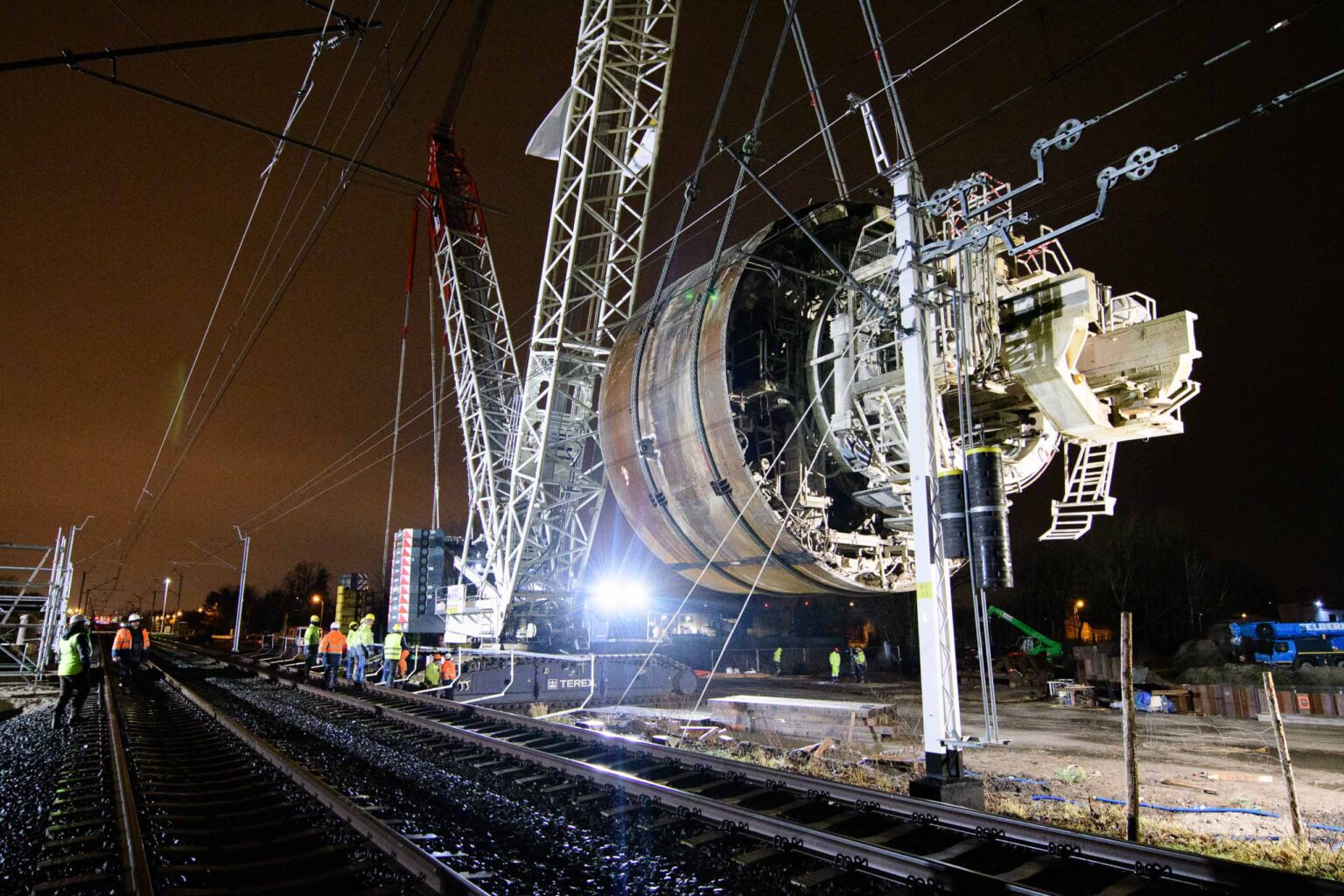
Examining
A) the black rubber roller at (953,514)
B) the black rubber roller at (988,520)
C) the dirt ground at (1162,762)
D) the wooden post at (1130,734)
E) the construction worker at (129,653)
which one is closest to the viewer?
the wooden post at (1130,734)

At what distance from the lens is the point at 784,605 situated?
4647cm

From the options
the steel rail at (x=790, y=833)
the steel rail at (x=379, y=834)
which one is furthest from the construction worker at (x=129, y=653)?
the steel rail at (x=790, y=833)

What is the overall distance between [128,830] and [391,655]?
37.0 ft

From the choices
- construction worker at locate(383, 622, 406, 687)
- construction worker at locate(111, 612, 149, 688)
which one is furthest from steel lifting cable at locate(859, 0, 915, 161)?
construction worker at locate(111, 612, 149, 688)

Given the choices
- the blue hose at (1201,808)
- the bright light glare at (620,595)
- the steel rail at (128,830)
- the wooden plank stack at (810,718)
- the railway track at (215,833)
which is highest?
the bright light glare at (620,595)

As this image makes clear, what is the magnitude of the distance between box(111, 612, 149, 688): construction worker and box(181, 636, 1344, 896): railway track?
1490 cm

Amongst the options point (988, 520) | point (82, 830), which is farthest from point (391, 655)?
point (988, 520)

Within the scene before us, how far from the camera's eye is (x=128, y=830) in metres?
4.95

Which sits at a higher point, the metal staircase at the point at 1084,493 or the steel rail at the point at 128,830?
the metal staircase at the point at 1084,493

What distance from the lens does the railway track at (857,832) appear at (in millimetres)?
4074

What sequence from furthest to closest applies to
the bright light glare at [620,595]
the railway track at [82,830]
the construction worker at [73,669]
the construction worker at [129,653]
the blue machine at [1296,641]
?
1. the blue machine at [1296,641]
2. the construction worker at [129,653]
3. the bright light glare at [620,595]
4. the construction worker at [73,669]
5. the railway track at [82,830]

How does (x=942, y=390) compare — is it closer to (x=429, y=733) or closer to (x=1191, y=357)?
(x=1191, y=357)

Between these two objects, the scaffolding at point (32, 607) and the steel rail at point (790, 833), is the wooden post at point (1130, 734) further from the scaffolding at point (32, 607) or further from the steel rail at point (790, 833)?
the scaffolding at point (32, 607)

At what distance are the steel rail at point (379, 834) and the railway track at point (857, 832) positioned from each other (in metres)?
1.67
